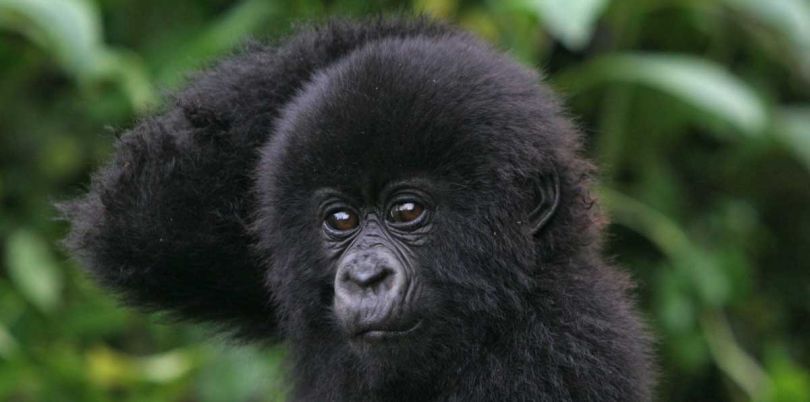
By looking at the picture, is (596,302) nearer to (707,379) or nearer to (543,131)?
(543,131)

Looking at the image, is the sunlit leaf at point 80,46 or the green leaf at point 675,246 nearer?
the sunlit leaf at point 80,46

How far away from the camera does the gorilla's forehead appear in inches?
124

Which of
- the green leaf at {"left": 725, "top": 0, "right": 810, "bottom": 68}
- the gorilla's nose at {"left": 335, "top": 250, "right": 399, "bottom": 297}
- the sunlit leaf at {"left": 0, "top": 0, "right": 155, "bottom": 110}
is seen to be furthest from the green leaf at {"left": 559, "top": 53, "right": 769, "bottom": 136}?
the gorilla's nose at {"left": 335, "top": 250, "right": 399, "bottom": 297}

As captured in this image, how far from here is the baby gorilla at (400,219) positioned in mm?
3182

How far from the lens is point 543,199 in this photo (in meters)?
3.30

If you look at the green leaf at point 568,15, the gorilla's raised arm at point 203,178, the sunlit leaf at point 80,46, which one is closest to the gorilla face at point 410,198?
the gorilla's raised arm at point 203,178

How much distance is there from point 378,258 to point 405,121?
0.35 m

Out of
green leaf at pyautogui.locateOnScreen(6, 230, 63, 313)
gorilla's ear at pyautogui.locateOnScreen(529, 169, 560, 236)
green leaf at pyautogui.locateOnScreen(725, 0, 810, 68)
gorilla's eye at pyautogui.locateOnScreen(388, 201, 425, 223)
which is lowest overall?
green leaf at pyautogui.locateOnScreen(725, 0, 810, 68)

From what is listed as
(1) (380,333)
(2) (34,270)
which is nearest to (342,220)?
(1) (380,333)

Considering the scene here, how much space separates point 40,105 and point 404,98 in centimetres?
387

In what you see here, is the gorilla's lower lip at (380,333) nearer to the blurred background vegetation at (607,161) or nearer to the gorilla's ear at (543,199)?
the gorilla's ear at (543,199)

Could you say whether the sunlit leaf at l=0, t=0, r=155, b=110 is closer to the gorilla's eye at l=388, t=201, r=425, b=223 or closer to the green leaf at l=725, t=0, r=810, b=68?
the gorilla's eye at l=388, t=201, r=425, b=223

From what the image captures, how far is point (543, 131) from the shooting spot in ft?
10.8

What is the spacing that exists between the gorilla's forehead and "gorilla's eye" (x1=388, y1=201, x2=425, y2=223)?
0.08 meters
